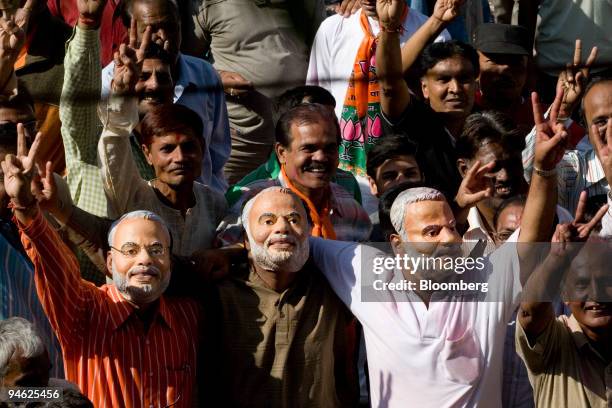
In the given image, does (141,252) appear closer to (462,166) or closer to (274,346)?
(274,346)

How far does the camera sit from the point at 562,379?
5.68 m

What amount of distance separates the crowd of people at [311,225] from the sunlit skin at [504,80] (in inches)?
0.4

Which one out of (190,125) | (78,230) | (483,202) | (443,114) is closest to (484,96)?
(443,114)

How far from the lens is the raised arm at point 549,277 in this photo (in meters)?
5.46

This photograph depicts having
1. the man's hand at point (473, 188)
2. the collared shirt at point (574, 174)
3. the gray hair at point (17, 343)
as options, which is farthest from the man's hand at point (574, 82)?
the gray hair at point (17, 343)

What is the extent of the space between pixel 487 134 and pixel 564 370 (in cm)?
146

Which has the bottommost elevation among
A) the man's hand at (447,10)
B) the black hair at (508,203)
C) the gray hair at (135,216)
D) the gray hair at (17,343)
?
the gray hair at (17,343)

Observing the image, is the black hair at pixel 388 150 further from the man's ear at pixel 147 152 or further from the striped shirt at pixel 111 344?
the striped shirt at pixel 111 344

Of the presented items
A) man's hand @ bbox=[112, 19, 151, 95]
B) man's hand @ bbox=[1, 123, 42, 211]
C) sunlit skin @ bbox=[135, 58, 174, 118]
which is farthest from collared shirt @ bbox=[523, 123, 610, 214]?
man's hand @ bbox=[1, 123, 42, 211]

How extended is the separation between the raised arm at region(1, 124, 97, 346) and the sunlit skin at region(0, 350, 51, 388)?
0.27m

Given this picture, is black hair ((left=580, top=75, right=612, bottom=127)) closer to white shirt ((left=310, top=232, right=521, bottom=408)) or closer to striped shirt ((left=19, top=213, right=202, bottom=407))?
white shirt ((left=310, top=232, right=521, bottom=408))

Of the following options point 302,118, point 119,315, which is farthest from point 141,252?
point 302,118

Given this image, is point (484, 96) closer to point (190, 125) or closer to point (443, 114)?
point (443, 114)

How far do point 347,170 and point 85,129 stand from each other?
4.24ft
